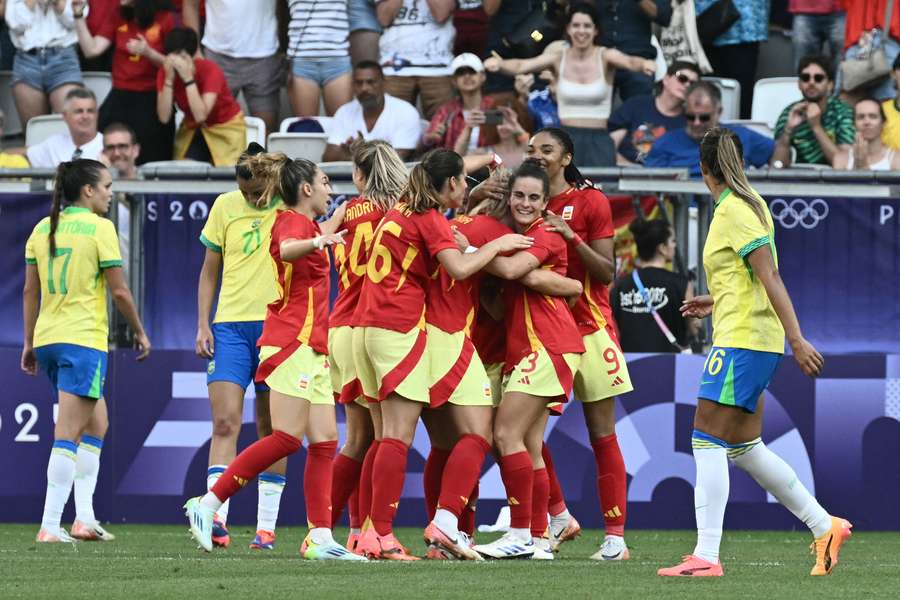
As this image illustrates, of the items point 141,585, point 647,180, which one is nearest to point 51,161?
point 647,180

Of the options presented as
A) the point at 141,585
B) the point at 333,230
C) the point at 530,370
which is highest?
the point at 333,230

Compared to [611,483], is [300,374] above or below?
above

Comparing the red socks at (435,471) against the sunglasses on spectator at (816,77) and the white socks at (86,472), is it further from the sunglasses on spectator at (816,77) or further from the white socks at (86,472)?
the sunglasses on spectator at (816,77)

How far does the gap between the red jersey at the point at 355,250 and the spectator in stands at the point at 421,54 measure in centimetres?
622

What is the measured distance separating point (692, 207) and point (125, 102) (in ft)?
18.0

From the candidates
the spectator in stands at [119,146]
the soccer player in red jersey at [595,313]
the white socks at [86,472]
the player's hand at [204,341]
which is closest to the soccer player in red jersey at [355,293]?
the soccer player in red jersey at [595,313]

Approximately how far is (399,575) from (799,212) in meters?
5.58

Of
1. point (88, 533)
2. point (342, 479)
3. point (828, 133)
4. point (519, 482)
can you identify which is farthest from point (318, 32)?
point (519, 482)

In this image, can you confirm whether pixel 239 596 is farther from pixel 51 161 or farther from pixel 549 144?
pixel 51 161

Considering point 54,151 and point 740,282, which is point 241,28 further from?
point 740,282

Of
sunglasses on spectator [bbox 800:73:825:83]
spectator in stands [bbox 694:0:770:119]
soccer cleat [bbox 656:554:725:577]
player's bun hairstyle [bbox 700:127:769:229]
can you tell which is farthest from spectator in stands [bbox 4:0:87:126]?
soccer cleat [bbox 656:554:725:577]

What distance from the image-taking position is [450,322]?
8492 millimetres

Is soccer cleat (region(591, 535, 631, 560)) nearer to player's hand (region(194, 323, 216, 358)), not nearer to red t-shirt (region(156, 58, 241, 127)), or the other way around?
player's hand (region(194, 323, 216, 358))

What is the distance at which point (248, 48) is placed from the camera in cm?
1559
